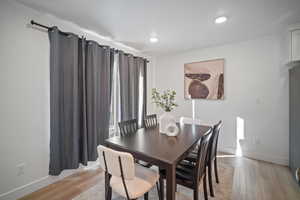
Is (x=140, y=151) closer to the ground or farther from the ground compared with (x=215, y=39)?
closer to the ground

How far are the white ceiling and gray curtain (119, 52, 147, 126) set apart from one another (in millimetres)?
588

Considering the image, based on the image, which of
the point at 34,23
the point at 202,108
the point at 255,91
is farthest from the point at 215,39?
the point at 34,23

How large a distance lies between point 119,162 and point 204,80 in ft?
9.60

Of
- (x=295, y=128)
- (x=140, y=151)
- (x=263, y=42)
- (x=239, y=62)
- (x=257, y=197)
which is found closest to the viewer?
(x=140, y=151)

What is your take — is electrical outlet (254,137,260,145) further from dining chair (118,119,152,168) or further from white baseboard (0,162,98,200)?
white baseboard (0,162,98,200)

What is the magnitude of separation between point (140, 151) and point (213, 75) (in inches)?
106

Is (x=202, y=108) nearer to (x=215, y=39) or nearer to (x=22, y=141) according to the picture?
(x=215, y=39)

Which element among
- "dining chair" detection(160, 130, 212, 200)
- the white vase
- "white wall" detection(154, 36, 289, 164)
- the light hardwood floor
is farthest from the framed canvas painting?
"dining chair" detection(160, 130, 212, 200)

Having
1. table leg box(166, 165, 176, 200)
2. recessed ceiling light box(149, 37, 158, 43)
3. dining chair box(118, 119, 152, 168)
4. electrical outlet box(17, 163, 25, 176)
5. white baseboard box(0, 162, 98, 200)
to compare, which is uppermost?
recessed ceiling light box(149, 37, 158, 43)

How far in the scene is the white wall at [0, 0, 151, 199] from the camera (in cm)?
164

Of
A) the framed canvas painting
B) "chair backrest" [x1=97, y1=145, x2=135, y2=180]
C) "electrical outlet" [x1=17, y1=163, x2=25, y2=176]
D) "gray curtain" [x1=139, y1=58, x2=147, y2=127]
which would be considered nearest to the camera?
"chair backrest" [x1=97, y1=145, x2=135, y2=180]

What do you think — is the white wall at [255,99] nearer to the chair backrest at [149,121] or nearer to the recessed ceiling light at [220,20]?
the recessed ceiling light at [220,20]

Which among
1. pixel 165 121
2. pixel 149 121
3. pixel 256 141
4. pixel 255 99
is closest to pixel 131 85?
pixel 149 121

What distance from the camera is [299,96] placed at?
6.62 feet
